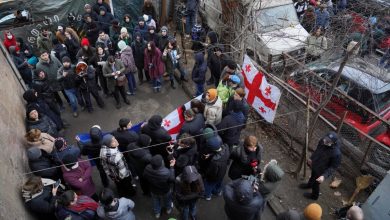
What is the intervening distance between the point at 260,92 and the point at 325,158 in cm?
224

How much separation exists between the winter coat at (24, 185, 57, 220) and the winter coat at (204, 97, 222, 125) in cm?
329

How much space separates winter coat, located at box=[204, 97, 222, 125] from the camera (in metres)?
6.88

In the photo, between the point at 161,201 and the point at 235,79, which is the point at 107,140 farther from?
the point at 235,79

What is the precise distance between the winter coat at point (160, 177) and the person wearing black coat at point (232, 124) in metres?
1.60

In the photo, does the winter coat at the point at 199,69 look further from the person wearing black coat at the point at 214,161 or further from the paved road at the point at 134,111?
the person wearing black coat at the point at 214,161

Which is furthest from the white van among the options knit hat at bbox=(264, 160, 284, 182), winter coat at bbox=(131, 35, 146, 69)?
knit hat at bbox=(264, 160, 284, 182)

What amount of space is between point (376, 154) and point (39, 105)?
7.32 m

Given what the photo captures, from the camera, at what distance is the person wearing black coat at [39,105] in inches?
271

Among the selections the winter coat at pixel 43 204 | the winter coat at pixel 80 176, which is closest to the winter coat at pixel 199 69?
the winter coat at pixel 80 176

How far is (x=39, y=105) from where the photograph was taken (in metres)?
7.23

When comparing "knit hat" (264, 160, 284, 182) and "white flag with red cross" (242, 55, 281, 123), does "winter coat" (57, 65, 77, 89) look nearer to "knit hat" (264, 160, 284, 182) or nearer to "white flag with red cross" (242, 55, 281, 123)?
"white flag with red cross" (242, 55, 281, 123)

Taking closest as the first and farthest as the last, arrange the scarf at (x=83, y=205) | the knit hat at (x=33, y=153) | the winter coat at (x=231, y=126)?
the scarf at (x=83, y=205) < the knit hat at (x=33, y=153) < the winter coat at (x=231, y=126)

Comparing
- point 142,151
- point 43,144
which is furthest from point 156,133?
point 43,144

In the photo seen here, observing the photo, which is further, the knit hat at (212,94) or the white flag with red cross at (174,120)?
the white flag with red cross at (174,120)
